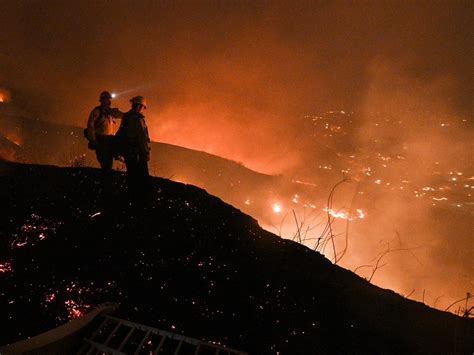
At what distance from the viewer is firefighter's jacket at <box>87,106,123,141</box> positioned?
228 inches

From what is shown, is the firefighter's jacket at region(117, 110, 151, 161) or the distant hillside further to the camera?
the distant hillside

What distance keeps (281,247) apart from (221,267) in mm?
1081

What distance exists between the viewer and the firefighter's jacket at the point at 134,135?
186 inches

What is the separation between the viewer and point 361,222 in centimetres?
2236

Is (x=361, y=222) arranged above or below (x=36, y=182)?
above

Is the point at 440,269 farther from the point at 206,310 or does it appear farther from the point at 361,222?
the point at 206,310

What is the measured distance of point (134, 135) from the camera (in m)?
4.71

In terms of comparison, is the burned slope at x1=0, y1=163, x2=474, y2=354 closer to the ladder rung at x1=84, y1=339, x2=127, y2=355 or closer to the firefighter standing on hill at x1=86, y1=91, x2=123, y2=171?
the ladder rung at x1=84, y1=339, x2=127, y2=355

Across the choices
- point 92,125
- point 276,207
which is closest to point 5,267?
point 92,125

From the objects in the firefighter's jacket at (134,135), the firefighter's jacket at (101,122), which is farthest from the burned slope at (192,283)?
the firefighter's jacket at (101,122)

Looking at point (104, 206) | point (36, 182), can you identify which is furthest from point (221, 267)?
point (36, 182)

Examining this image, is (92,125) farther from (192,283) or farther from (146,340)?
(146,340)

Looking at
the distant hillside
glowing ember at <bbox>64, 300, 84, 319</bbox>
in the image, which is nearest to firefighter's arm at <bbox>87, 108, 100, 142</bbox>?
glowing ember at <bbox>64, 300, 84, 319</bbox>

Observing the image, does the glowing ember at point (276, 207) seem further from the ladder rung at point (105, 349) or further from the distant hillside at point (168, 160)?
the ladder rung at point (105, 349)
